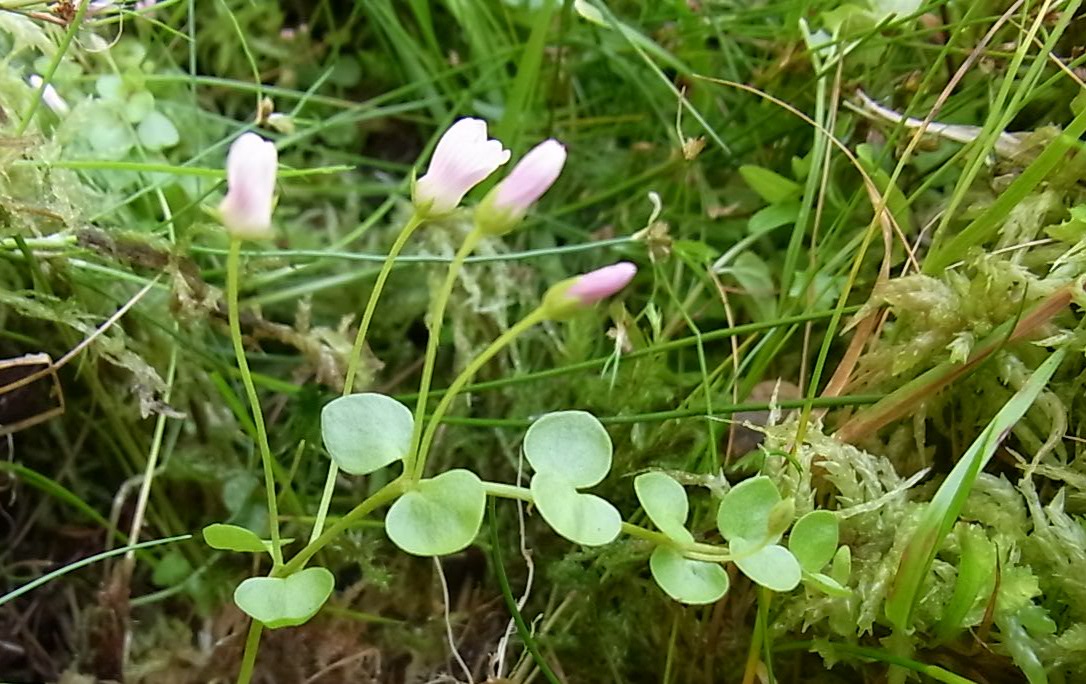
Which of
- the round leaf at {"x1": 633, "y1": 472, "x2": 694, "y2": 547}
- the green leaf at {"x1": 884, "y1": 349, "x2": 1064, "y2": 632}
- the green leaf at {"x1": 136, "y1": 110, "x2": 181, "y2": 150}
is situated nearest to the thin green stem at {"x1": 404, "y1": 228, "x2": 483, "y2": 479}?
the round leaf at {"x1": 633, "y1": 472, "x2": 694, "y2": 547}

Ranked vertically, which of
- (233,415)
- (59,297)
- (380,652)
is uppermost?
(59,297)

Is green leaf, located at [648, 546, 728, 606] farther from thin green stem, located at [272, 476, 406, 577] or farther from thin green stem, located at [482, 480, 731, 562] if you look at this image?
thin green stem, located at [272, 476, 406, 577]

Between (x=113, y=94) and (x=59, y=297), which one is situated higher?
(x=113, y=94)

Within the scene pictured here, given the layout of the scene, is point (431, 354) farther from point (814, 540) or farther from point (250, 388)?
point (814, 540)

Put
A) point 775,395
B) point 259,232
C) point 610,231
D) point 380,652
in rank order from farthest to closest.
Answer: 1. point 610,231
2. point 380,652
3. point 775,395
4. point 259,232

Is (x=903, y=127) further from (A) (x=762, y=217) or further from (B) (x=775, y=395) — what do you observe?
(B) (x=775, y=395)

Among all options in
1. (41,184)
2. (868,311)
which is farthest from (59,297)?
(868,311)

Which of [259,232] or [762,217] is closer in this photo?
[259,232]
